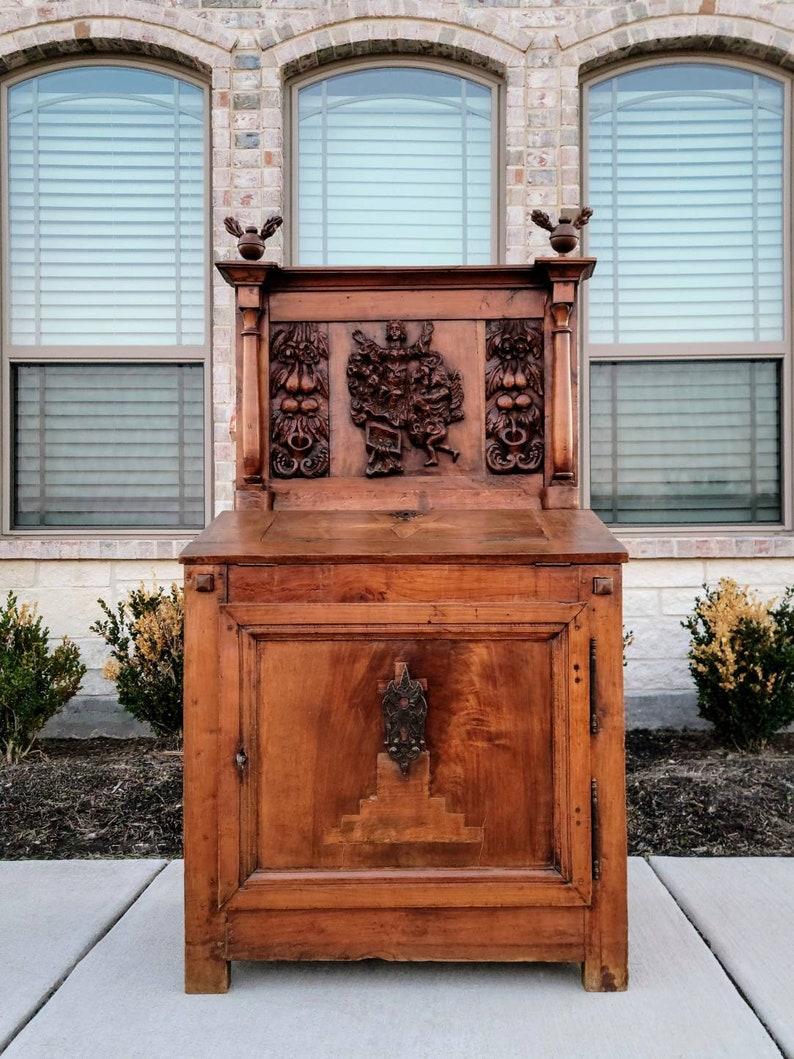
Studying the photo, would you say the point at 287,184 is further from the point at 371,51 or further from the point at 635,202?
the point at 635,202

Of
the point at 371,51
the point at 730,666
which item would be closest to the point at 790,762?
the point at 730,666

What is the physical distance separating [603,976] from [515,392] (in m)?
1.69

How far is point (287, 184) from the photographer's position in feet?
16.2

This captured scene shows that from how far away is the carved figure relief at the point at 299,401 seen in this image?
2.71m

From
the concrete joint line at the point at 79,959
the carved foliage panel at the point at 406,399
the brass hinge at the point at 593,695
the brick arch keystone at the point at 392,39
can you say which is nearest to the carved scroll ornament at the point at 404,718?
the brass hinge at the point at 593,695

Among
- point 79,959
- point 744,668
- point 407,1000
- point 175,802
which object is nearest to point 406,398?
point 407,1000

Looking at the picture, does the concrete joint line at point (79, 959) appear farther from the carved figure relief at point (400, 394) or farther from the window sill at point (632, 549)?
the window sill at point (632, 549)

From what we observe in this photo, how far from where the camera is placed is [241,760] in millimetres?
2184

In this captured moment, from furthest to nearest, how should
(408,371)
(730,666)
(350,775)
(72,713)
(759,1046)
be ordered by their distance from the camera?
1. (72,713)
2. (730,666)
3. (408,371)
4. (350,775)
5. (759,1046)

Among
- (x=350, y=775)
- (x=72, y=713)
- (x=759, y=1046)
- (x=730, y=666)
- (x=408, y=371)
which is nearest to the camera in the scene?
(x=759, y=1046)

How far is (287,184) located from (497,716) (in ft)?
12.5

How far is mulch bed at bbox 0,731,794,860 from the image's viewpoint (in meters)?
3.35

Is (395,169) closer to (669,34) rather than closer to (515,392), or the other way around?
(669,34)

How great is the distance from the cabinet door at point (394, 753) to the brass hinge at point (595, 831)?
2.3 inches
